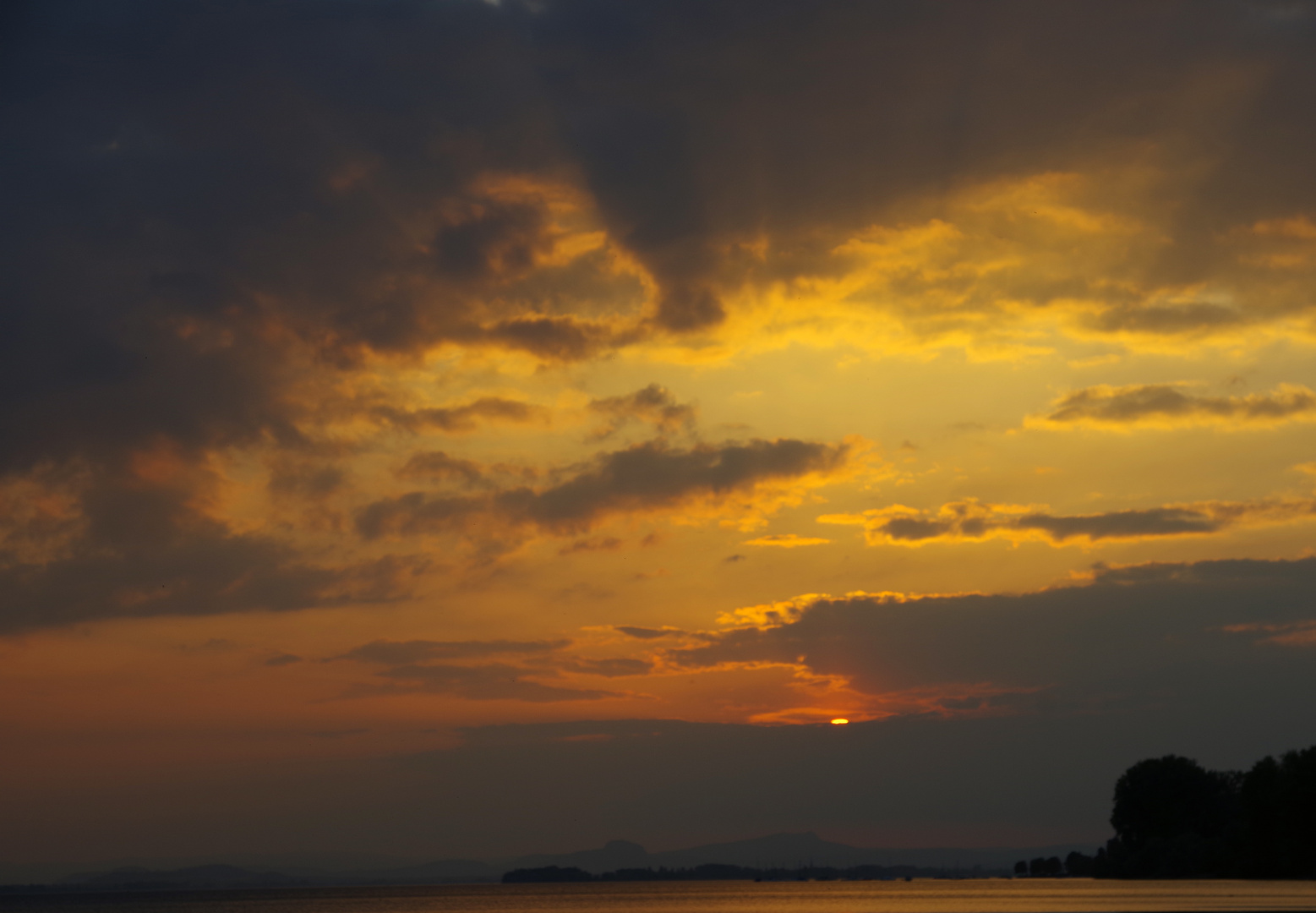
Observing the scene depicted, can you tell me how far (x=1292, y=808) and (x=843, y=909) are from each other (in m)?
60.6

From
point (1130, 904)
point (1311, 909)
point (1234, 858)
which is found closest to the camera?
point (1311, 909)

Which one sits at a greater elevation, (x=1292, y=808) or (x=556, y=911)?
(x=1292, y=808)

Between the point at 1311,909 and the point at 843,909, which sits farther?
the point at 843,909

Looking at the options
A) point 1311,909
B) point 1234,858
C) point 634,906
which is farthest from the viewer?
point 634,906

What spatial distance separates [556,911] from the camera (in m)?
195

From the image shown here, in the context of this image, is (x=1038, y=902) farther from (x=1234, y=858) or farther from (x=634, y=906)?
(x=634, y=906)

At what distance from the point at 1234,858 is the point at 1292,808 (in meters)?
25.9

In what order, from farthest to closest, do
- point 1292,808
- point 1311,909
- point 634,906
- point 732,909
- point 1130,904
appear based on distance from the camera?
point 634,906, point 732,909, point 1292,808, point 1130,904, point 1311,909

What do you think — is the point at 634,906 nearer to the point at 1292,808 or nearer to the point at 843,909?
the point at 843,909

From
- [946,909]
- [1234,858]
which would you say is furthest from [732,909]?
[1234,858]

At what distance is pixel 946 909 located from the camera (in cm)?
14925

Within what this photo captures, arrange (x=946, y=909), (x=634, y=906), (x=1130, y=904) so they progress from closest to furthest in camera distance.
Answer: (x=1130, y=904)
(x=946, y=909)
(x=634, y=906)

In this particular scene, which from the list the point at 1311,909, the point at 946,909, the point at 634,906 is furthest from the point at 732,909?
the point at 1311,909

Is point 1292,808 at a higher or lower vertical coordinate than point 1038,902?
higher
